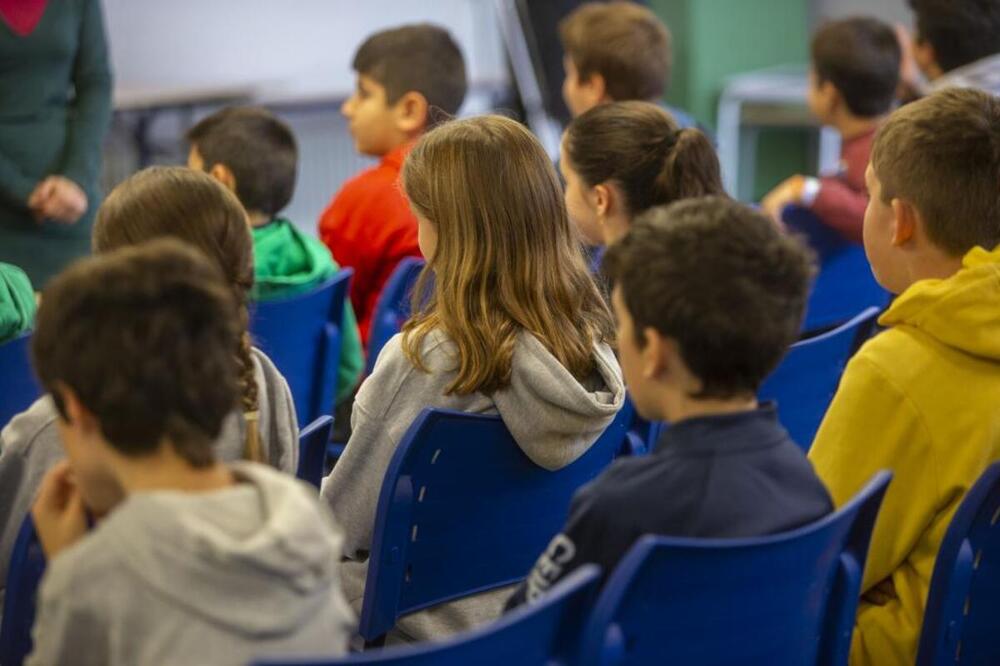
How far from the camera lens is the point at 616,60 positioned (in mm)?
4055

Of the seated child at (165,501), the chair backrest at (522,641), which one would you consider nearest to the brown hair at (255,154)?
the seated child at (165,501)

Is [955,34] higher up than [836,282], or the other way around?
[955,34]

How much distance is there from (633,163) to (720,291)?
1205 millimetres

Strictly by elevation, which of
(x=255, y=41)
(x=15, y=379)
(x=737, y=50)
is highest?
(x=15, y=379)

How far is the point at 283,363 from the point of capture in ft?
9.09

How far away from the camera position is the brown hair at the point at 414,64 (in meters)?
3.71

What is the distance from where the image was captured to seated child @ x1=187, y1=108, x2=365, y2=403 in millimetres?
3004

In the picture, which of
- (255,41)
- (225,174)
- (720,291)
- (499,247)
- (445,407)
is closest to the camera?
(720,291)

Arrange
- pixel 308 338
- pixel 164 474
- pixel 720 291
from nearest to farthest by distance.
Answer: pixel 164 474 < pixel 720 291 < pixel 308 338

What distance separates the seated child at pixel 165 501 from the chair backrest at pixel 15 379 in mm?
893

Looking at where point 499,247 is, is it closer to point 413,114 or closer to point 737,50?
point 413,114

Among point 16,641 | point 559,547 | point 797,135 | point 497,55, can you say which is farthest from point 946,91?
point 797,135

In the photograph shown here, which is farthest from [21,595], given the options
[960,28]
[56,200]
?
[960,28]

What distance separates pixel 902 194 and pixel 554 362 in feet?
1.96
